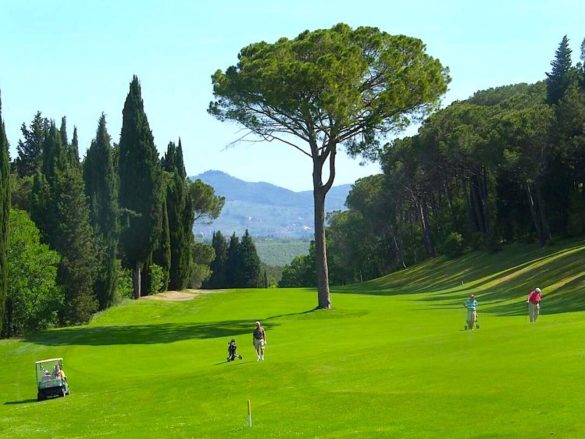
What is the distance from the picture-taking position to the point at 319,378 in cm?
2398

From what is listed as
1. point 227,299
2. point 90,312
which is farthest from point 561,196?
point 90,312

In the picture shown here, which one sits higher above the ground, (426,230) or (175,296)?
(426,230)

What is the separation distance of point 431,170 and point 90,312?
59192 millimetres

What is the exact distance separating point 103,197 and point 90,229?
7.93 metres

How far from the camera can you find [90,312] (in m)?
55.5

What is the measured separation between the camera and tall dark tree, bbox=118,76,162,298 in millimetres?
69812

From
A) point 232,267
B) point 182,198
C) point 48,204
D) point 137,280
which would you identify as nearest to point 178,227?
point 182,198

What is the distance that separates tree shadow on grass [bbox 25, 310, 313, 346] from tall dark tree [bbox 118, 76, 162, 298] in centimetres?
2150

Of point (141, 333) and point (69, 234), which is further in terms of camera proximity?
point (69, 234)

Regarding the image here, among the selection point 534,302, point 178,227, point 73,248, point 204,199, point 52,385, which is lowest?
point 52,385

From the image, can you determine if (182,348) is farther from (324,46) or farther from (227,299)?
(227,299)

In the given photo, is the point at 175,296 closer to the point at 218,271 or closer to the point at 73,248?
the point at 73,248

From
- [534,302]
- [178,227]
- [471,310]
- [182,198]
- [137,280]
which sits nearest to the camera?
[534,302]

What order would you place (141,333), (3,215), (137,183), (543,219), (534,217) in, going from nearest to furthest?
(141,333) < (3,215) < (137,183) < (543,219) < (534,217)
